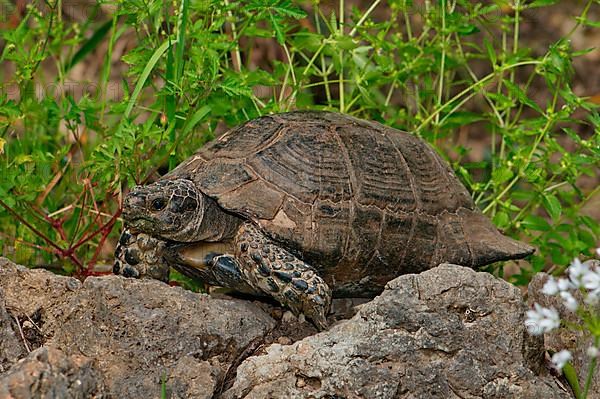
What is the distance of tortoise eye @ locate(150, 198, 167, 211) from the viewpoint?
12.2 feet

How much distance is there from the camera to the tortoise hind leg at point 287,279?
352 centimetres

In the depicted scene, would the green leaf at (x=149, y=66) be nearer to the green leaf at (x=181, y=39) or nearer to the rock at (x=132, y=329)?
the green leaf at (x=181, y=39)

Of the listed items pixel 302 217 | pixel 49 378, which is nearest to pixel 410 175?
pixel 302 217

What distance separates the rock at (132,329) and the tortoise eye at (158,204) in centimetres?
40

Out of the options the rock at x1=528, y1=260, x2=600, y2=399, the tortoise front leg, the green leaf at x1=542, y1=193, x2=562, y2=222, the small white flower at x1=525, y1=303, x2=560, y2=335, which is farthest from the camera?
the green leaf at x1=542, y1=193, x2=562, y2=222

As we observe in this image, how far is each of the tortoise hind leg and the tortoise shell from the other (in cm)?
10

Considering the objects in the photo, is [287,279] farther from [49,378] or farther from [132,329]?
[49,378]

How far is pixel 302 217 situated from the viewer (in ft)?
12.2

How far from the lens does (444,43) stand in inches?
198

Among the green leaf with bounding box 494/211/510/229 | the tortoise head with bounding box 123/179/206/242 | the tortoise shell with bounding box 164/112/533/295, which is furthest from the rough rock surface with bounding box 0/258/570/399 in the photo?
the green leaf with bounding box 494/211/510/229

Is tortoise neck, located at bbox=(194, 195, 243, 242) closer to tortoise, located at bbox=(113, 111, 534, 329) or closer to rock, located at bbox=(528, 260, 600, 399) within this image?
tortoise, located at bbox=(113, 111, 534, 329)

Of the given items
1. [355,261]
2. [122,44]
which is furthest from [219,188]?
[122,44]

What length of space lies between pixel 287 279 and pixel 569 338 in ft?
3.82

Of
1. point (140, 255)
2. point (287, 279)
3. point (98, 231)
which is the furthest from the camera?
point (98, 231)
